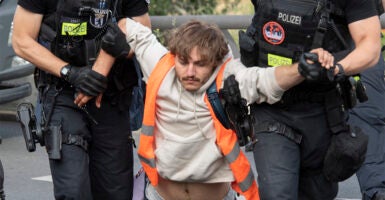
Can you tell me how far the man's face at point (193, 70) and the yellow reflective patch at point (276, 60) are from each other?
1.46ft

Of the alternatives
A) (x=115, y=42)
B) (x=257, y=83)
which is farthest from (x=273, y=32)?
(x=115, y=42)

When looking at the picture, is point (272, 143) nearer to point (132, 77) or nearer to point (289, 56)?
point (289, 56)

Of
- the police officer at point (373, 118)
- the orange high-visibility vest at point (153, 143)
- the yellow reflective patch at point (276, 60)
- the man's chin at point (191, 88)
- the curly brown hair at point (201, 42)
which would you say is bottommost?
the police officer at point (373, 118)

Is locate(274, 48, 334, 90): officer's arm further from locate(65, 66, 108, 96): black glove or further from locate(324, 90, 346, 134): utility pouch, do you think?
locate(65, 66, 108, 96): black glove

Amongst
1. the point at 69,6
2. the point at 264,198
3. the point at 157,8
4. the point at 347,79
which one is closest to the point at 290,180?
the point at 264,198

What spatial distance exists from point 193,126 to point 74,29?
96 centimetres

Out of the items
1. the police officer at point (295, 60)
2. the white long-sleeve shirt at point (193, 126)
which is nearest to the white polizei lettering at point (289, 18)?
the police officer at point (295, 60)

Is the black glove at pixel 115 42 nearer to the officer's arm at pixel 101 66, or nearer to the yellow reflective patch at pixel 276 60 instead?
the officer's arm at pixel 101 66

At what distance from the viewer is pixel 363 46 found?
5.86 m

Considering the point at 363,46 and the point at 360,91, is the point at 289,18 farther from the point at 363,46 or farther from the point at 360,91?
the point at 360,91

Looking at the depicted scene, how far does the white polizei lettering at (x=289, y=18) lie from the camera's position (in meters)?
5.95

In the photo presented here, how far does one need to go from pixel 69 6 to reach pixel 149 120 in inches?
34.3

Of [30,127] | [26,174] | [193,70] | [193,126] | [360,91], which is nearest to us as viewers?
[193,70]

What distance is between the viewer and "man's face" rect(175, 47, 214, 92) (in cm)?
571
